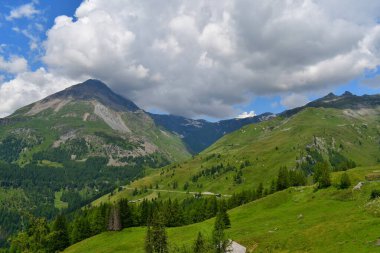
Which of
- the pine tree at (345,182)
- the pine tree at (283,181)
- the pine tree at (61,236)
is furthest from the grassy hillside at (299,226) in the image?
the pine tree at (283,181)

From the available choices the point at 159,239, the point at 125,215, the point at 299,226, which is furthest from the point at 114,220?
the point at 299,226

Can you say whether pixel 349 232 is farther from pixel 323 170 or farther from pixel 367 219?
pixel 323 170

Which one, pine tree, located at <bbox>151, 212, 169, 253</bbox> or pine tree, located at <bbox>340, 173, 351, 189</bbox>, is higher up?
pine tree, located at <bbox>340, 173, 351, 189</bbox>

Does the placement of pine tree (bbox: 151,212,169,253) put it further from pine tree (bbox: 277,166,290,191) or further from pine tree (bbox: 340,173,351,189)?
pine tree (bbox: 277,166,290,191)

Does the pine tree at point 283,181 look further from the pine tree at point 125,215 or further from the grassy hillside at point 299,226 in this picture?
the pine tree at point 125,215

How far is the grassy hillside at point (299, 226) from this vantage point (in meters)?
81.2

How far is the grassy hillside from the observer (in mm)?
81250

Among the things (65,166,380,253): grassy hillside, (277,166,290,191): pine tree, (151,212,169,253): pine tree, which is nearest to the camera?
(65,166,380,253): grassy hillside

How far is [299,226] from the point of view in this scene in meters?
101

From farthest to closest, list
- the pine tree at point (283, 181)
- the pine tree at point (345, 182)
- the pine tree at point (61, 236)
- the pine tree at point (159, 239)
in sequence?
the pine tree at point (283, 181) → the pine tree at point (61, 236) → the pine tree at point (345, 182) → the pine tree at point (159, 239)

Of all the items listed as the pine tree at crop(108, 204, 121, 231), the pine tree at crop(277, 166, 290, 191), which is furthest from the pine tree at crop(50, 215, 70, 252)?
the pine tree at crop(277, 166, 290, 191)

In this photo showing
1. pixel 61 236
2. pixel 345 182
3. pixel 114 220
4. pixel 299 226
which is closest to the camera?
pixel 299 226

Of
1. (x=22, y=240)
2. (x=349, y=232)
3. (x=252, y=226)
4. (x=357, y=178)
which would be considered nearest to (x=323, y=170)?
(x=357, y=178)

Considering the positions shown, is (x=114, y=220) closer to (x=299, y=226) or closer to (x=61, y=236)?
(x=61, y=236)
